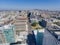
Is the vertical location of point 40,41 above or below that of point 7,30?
below

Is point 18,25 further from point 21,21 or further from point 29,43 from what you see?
point 29,43

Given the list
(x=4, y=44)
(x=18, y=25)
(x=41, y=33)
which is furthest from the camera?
(x=18, y=25)

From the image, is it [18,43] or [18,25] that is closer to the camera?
[18,43]

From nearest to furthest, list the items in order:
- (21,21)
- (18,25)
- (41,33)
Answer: (41,33) < (18,25) < (21,21)

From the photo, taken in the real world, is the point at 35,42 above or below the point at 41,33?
below

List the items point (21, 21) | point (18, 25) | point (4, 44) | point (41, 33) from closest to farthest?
point (4, 44) < point (41, 33) < point (18, 25) < point (21, 21)

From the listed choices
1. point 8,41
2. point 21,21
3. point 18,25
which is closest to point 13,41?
point 8,41

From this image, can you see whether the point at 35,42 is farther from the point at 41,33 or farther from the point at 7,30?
the point at 7,30

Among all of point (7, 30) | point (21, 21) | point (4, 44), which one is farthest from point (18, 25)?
point (4, 44)

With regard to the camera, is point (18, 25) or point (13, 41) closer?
point (13, 41)
